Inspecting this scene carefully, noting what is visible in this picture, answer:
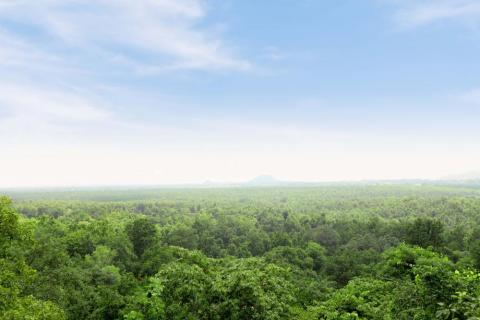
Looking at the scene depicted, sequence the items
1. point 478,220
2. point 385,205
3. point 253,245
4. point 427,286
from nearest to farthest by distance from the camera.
A: point 427,286
point 253,245
point 478,220
point 385,205

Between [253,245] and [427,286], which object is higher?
[427,286]

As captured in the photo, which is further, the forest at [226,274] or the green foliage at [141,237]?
the green foliage at [141,237]

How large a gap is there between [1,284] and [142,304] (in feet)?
39.8

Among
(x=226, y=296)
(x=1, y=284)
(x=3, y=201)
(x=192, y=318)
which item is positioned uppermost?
(x=3, y=201)

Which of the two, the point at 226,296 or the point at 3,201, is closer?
the point at 3,201

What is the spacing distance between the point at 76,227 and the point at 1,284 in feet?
135

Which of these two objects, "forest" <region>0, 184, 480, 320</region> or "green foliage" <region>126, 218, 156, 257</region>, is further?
"green foliage" <region>126, 218, 156, 257</region>

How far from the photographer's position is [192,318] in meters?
21.2

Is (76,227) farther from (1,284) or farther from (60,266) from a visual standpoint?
(1,284)

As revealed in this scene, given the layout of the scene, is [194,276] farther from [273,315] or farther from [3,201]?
[3,201]

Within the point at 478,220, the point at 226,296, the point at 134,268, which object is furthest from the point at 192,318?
the point at 478,220

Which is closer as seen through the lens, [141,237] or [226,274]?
[226,274]

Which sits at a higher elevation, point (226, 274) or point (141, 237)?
point (226, 274)

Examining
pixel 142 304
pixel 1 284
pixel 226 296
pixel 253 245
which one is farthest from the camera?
pixel 253 245
